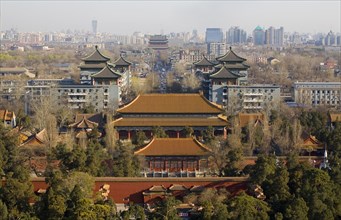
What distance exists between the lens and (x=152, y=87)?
3750cm

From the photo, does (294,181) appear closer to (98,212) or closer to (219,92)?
(98,212)

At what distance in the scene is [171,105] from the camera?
864 inches

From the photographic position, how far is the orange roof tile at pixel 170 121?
70.7ft

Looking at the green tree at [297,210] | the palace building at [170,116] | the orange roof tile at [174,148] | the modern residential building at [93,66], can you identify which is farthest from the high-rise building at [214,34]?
the green tree at [297,210]

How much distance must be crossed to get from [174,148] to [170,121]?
175 inches

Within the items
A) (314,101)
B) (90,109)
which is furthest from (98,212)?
(314,101)

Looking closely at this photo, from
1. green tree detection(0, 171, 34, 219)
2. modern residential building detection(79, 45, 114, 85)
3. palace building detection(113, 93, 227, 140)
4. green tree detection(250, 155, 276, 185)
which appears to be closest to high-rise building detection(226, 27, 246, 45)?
modern residential building detection(79, 45, 114, 85)

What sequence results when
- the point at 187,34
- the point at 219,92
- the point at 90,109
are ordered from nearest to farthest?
1. the point at 90,109
2. the point at 219,92
3. the point at 187,34

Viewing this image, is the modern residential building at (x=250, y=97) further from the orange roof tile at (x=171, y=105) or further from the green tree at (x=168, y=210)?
the green tree at (x=168, y=210)

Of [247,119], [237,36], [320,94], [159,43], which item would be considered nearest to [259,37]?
[237,36]

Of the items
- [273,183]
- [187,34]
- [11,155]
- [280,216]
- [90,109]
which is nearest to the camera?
[280,216]

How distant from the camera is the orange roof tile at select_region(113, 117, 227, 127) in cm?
2156

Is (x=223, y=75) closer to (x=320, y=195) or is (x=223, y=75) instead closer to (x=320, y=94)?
(x=320, y=94)

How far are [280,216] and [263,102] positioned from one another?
59.4ft
